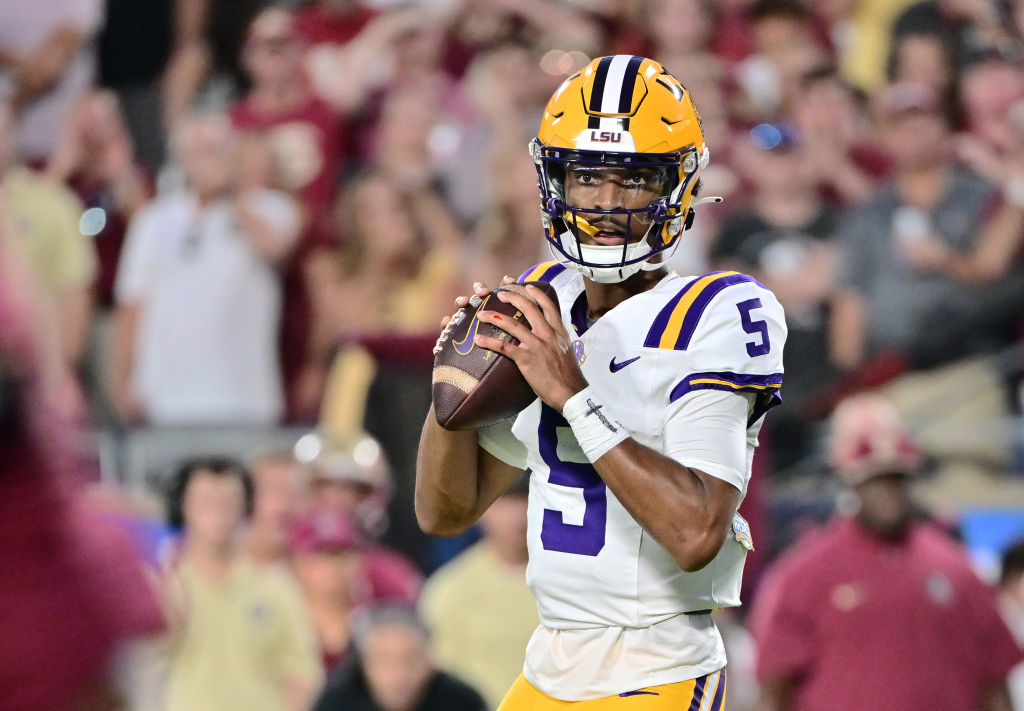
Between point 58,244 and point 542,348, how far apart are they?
5141 millimetres

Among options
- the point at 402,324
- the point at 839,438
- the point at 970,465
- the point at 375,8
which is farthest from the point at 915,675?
the point at 375,8

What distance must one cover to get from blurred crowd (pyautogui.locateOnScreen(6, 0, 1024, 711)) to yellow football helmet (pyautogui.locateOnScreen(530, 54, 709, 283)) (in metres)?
2.86

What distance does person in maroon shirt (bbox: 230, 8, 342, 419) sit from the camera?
25.3 feet

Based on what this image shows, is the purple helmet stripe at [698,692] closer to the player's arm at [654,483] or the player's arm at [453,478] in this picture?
the player's arm at [654,483]

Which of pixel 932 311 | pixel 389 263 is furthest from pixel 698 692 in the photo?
pixel 389 263

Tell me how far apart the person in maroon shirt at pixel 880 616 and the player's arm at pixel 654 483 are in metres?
3.03

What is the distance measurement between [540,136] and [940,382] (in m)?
4.30

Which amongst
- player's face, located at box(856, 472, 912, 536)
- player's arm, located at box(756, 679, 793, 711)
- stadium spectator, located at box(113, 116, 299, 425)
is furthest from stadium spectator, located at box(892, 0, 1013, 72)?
player's arm, located at box(756, 679, 793, 711)

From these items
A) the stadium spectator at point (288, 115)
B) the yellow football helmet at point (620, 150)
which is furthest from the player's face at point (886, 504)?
the stadium spectator at point (288, 115)

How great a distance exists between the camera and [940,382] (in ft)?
22.6

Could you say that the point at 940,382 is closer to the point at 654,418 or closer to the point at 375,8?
the point at 375,8

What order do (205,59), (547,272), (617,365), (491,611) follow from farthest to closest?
(205,59)
(491,611)
(547,272)
(617,365)

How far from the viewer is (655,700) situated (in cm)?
278

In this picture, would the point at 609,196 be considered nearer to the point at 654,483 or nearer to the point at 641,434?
the point at 641,434
